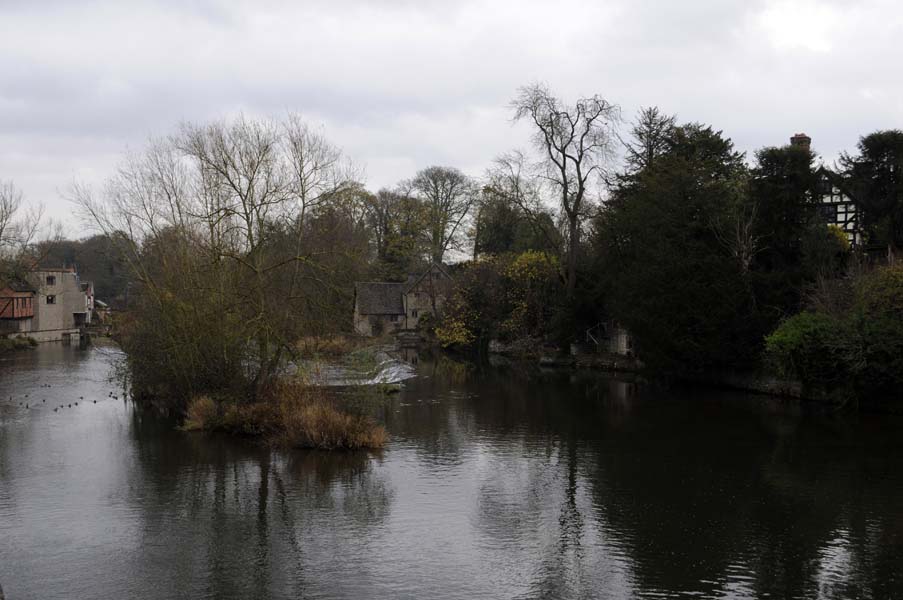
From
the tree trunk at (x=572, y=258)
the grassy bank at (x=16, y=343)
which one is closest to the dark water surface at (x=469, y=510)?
the tree trunk at (x=572, y=258)

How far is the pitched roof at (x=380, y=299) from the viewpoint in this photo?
6681 cm

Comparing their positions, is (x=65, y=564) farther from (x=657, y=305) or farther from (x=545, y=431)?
(x=657, y=305)

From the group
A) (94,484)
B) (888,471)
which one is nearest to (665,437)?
(888,471)

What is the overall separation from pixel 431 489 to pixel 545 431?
7.72 metres

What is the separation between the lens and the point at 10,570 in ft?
38.5

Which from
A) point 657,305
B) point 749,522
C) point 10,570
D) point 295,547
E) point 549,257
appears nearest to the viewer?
point 10,570

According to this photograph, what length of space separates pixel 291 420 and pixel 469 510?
6885 millimetres

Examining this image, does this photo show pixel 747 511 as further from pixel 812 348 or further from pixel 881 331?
pixel 812 348

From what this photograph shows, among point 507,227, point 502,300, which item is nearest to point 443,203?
point 507,227

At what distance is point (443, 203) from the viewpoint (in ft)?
243

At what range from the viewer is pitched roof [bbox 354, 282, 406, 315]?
66812 mm

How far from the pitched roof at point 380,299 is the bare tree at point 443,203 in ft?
14.9

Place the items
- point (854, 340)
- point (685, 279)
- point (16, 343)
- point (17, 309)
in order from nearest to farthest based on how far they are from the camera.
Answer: point (854, 340), point (685, 279), point (16, 343), point (17, 309)

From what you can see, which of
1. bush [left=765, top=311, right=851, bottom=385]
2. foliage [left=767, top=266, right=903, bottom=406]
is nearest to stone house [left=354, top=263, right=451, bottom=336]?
bush [left=765, top=311, right=851, bottom=385]
